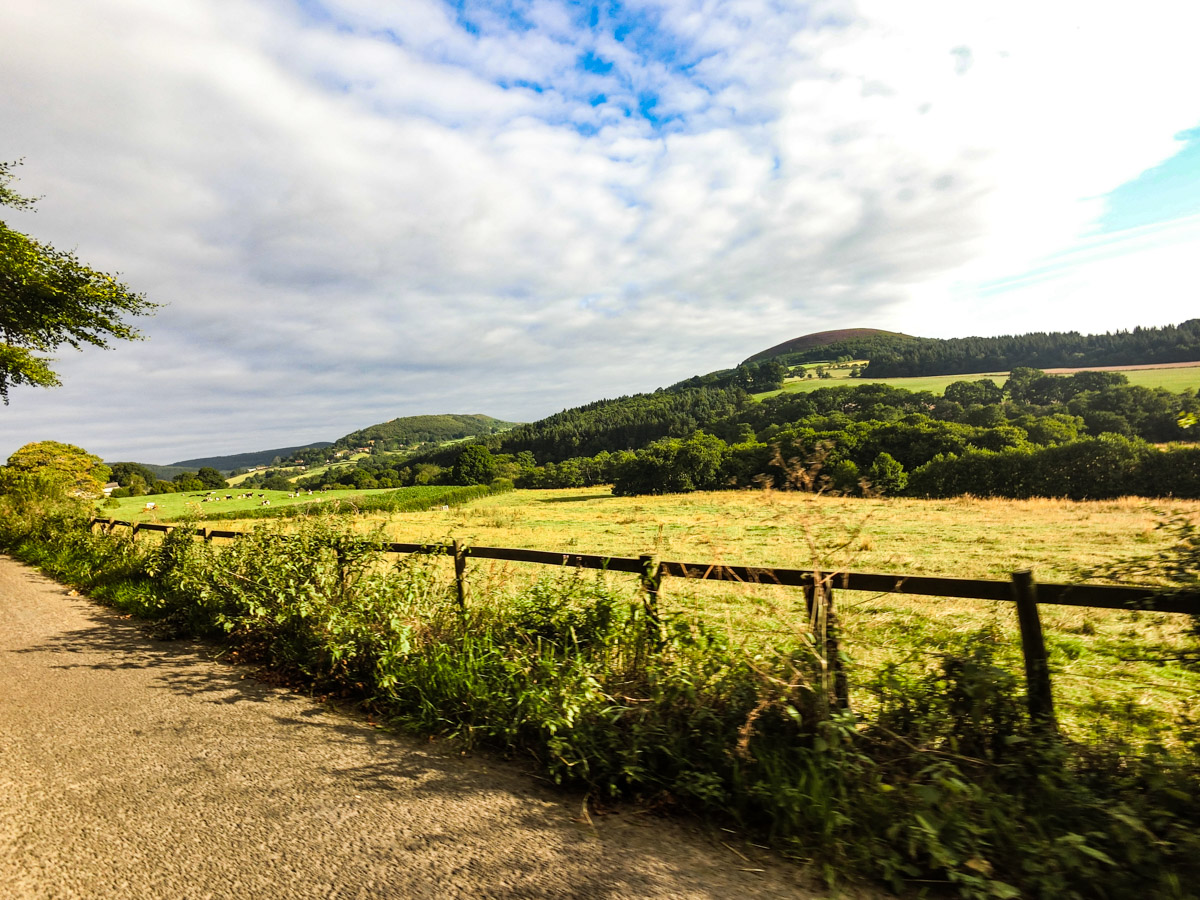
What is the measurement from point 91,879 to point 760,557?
15.9 meters

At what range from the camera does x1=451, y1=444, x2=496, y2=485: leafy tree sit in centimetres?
10250

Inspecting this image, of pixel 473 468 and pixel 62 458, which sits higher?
pixel 62 458

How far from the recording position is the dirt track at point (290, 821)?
2.64 metres

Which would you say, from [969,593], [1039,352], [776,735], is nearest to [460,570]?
[776,735]

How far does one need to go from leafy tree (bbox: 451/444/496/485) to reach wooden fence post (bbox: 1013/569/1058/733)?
100784mm

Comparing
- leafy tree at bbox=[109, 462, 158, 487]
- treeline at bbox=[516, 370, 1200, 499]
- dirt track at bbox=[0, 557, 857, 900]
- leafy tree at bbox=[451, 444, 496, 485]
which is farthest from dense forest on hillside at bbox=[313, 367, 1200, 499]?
leafy tree at bbox=[109, 462, 158, 487]

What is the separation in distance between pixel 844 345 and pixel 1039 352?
67358mm

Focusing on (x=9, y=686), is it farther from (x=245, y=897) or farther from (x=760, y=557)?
(x=760, y=557)

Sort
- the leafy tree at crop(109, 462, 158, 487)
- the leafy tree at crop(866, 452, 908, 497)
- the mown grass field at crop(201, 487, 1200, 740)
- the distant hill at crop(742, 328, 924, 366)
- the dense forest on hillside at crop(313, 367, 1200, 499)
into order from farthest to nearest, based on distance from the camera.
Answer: the distant hill at crop(742, 328, 924, 366) → the leafy tree at crop(109, 462, 158, 487) → the leafy tree at crop(866, 452, 908, 497) → the dense forest on hillside at crop(313, 367, 1200, 499) → the mown grass field at crop(201, 487, 1200, 740)

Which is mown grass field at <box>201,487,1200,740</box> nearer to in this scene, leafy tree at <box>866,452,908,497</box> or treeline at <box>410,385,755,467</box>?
leafy tree at <box>866,452,908,497</box>

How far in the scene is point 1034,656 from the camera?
328 centimetres

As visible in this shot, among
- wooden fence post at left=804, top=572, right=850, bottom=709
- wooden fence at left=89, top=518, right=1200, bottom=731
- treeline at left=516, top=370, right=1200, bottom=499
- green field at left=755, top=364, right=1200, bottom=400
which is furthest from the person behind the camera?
green field at left=755, top=364, right=1200, bottom=400

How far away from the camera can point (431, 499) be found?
68.6 meters

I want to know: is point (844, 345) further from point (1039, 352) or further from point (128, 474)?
point (128, 474)
